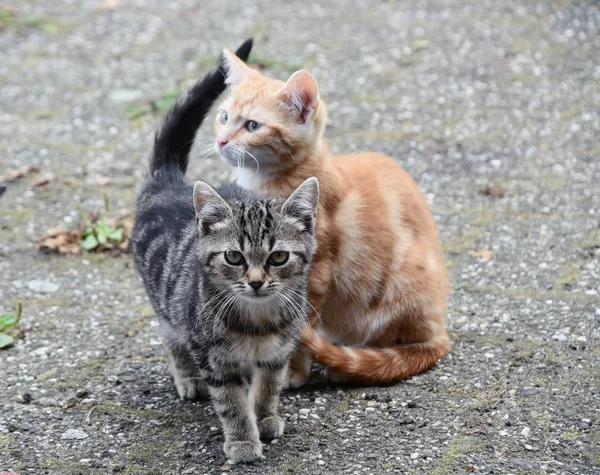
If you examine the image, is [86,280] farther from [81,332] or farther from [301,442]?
[301,442]

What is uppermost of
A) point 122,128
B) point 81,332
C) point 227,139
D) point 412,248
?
point 227,139

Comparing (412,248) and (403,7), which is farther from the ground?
(403,7)

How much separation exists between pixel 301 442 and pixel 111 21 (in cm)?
674

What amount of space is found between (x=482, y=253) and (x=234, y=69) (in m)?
1.94

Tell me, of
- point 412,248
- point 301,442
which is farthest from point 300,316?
point 412,248

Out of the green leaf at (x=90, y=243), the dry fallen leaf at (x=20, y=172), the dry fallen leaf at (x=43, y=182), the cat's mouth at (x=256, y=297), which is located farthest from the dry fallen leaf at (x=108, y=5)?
the cat's mouth at (x=256, y=297)

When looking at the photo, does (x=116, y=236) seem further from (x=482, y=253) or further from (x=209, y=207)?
(x=482, y=253)

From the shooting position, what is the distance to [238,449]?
3393mm

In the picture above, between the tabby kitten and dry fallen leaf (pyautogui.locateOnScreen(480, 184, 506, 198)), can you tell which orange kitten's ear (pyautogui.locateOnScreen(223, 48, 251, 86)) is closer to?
the tabby kitten

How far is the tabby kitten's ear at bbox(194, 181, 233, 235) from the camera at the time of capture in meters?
3.28

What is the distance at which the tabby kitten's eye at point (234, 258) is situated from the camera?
3266mm

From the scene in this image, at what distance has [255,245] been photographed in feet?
10.6

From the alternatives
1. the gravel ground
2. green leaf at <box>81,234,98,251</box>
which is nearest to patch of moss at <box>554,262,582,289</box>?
the gravel ground

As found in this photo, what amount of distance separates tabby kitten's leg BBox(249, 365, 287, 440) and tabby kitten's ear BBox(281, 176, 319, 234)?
69 centimetres
